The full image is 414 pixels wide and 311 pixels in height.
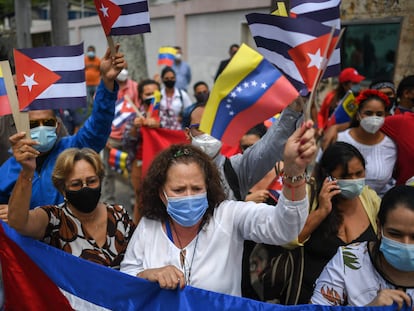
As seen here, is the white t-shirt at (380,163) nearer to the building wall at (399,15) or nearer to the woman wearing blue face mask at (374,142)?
the woman wearing blue face mask at (374,142)

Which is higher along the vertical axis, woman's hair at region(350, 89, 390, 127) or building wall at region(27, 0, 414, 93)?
building wall at region(27, 0, 414, 93)

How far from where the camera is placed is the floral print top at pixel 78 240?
2.34 m

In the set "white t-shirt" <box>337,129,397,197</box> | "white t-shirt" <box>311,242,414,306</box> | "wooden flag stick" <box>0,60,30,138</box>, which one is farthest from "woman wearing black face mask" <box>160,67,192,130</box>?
"white t-shirt" <box>311,242,414,306</box>

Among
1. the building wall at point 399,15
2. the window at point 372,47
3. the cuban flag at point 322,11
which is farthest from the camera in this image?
the window at point 372,47

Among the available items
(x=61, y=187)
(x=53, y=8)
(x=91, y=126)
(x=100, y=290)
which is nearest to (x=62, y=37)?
(x=53, y=8)

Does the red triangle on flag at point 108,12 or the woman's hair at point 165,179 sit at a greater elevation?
the red triangle on flag at point 108,12

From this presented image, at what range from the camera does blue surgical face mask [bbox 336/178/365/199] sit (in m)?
2.59

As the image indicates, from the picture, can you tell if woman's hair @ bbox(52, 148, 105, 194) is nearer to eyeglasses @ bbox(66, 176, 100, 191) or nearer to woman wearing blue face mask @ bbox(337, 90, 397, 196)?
eyeglasses @ bbox(66, 176, 100, 191)

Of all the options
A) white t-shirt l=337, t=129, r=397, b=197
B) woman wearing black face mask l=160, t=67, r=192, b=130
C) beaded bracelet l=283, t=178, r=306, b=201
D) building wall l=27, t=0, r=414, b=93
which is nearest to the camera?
beaded bracelet l=283, t=178, r=306, b=201

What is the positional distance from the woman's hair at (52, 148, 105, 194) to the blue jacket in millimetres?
292

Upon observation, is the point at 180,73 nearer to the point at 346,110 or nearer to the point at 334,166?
the point at 346,110

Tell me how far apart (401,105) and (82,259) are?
3220mm

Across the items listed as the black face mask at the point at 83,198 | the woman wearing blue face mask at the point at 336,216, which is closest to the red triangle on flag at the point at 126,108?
the black face mask at the point at 83,198

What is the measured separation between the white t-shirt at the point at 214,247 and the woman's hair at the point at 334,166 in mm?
760
